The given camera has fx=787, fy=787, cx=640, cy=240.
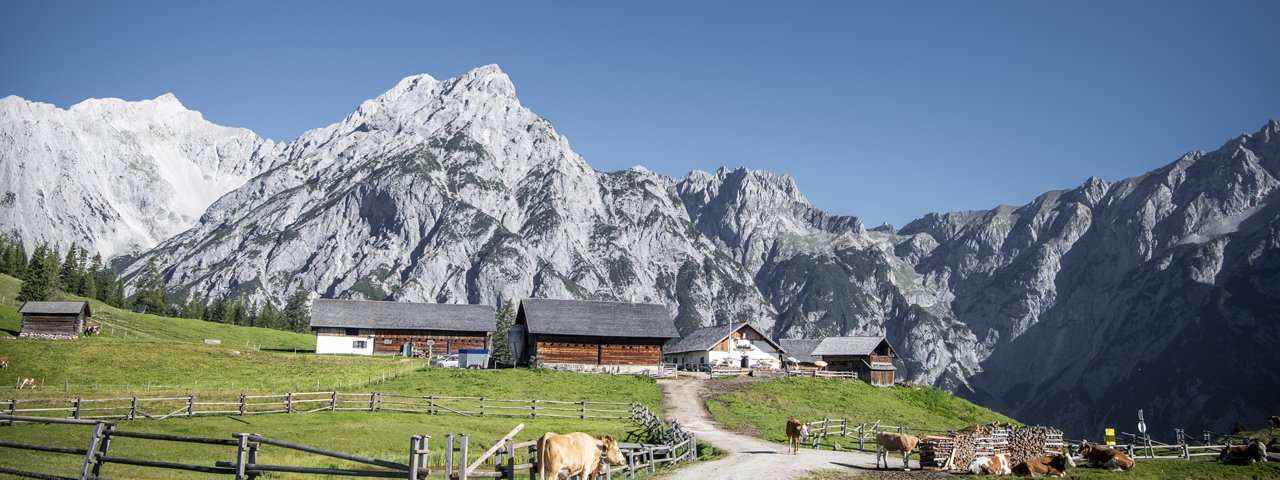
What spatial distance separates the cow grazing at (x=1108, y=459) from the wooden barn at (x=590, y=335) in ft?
179

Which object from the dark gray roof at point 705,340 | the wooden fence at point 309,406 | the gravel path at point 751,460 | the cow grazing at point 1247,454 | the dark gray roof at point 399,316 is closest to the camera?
the gravel path at point 751,460

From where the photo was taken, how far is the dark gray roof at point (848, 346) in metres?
103

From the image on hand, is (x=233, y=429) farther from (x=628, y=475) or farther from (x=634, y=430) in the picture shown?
(x=628, y=475)

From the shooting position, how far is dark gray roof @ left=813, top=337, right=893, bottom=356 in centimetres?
10325

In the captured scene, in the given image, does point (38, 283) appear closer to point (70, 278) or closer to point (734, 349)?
point (70, 278)

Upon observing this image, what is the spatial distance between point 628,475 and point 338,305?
255ft

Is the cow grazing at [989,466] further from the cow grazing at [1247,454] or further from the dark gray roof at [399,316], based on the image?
the dark gray roof at [399,316]

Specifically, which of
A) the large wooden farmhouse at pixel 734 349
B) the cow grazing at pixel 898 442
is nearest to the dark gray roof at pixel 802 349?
the large wooden farmhouse at pixel 734 349

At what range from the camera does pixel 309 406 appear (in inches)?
1911

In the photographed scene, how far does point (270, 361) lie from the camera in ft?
249

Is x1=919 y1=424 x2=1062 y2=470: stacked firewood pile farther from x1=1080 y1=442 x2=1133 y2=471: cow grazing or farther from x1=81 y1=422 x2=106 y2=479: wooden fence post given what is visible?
x1=81 y1=422 x2=106 y2=479: wooden fence post

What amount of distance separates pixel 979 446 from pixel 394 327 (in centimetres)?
7765

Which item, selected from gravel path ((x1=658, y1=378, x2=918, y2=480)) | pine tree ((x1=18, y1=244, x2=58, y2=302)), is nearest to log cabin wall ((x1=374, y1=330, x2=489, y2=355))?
pine tree ((x1=18, y1=244, x2=58, y2=302))

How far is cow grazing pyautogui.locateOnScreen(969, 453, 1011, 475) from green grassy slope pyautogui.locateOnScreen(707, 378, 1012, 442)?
50.9 feet
